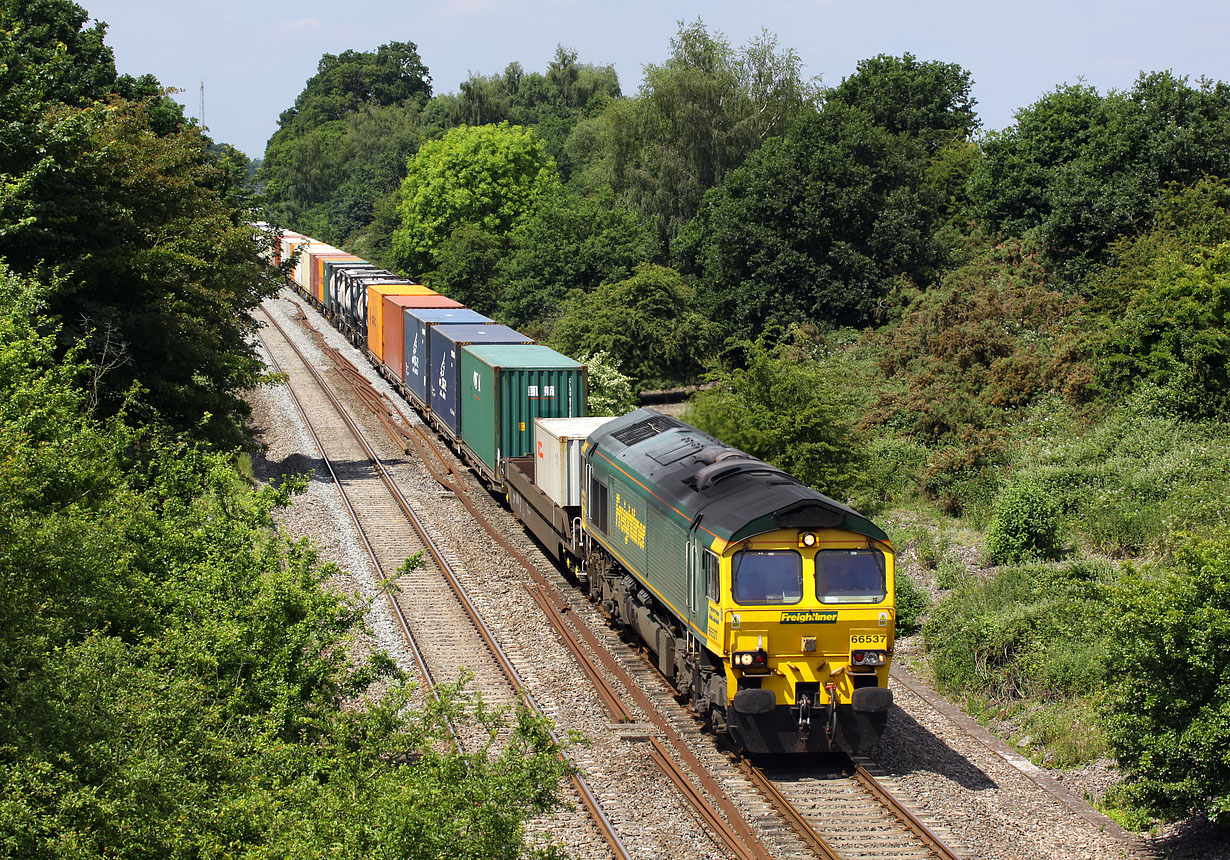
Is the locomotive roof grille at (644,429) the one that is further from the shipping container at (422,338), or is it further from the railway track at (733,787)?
the shipping container at (422,338)

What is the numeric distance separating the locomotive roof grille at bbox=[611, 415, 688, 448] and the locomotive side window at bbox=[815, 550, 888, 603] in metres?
5.52

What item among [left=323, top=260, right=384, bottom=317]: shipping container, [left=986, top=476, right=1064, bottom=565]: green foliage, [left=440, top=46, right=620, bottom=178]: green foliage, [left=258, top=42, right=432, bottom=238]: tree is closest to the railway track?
[left=986, top=476, right=1064, bottom=565]: green foliage

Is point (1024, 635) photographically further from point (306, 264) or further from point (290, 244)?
point (290, 244)

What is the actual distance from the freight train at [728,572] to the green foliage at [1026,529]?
663cm

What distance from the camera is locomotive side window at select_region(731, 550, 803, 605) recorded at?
1377 centimetres

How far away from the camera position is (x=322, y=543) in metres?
24.0

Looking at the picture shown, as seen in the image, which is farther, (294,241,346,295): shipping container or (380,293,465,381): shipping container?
(294,241,346,295): shipping container

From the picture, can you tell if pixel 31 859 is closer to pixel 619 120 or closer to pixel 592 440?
pixel 592 440

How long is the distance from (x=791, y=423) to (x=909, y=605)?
15.5 ft

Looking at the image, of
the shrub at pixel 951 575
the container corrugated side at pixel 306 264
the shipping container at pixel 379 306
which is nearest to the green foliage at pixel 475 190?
the container corrugated side at pixel 306 264

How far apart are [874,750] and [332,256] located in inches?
1988

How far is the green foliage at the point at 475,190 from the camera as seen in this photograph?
63781 millimetres

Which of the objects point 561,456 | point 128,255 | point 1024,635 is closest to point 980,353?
point 1024,635

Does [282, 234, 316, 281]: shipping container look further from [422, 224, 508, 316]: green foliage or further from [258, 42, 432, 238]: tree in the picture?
[422, 224, 508, 316]: green foliage
